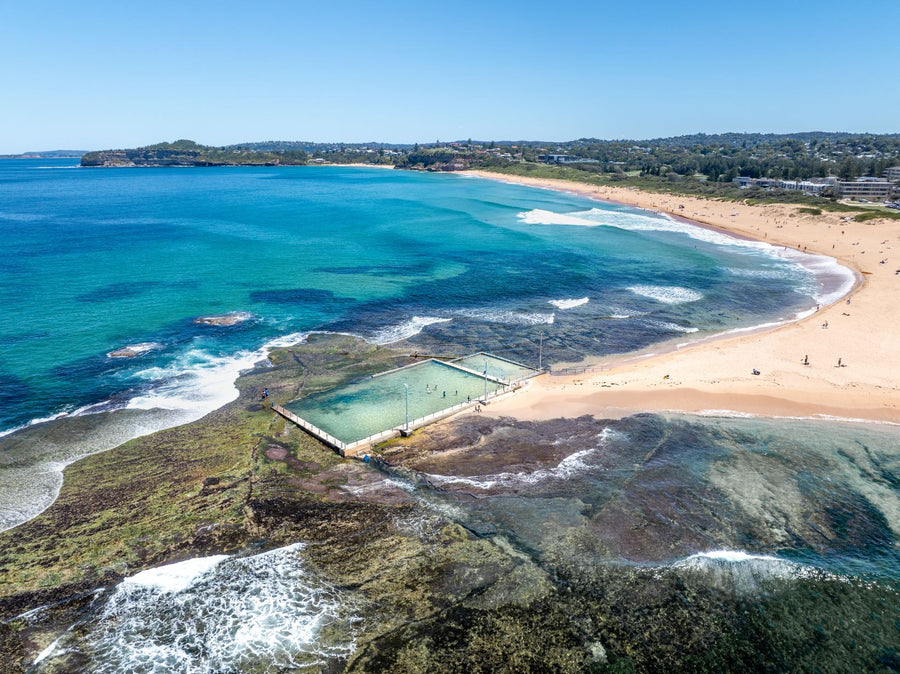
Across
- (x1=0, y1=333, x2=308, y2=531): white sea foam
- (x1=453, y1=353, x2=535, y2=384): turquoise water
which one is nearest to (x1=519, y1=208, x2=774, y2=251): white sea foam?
(x1=453, y1=353, x2=535, y2=384): turquoise water

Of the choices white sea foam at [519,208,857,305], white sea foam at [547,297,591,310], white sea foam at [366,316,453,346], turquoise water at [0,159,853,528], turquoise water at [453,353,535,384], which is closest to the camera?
turquoise water at [0,159,853,528]

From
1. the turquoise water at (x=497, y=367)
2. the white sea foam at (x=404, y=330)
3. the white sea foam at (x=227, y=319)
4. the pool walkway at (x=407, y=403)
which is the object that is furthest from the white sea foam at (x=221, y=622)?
the white sea foam at (x=227, y=319)

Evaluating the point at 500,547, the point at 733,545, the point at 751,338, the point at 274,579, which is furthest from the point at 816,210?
the point at 274,579

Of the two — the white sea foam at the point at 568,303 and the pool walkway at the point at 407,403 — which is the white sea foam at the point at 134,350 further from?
the white sea foam at the point at 568,303

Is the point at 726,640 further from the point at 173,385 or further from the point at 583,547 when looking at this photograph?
the point at 173,385

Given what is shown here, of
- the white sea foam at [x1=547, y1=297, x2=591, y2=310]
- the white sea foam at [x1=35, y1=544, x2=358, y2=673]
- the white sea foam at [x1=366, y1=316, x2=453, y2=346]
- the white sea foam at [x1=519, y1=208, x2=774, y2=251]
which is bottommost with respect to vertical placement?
the white sea foam at [x1=35, y1=544, x2=358, y2=673]

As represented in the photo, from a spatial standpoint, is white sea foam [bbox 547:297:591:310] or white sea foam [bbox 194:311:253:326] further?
white sea foam [bbox 547:297:591:310]

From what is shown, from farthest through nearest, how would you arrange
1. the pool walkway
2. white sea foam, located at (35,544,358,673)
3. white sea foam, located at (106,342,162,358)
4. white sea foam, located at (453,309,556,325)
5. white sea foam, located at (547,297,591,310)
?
white sea foam, located at (547,297,591,310)
white sea foam, located at (453,309,556,325)
white sea foam, located at (106,342,162,358)
the pool walkway
white sea foam, located at (35,544,358,673)

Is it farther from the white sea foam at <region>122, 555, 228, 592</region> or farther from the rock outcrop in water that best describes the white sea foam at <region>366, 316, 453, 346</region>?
the white sea foam at <region>122, 555, 228, 592</region>
